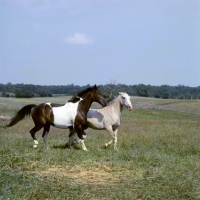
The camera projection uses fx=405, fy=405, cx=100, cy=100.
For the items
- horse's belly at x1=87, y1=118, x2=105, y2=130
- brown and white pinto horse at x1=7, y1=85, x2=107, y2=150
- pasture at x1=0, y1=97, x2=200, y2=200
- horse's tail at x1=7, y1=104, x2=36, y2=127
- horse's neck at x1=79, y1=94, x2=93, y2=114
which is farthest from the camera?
horse's tail at x1=7, y1=104, x2=36, y2=127

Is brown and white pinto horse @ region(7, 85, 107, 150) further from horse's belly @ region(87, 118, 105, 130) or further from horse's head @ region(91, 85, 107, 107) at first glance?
horse's belly @ region(87, 118, 105, 130)

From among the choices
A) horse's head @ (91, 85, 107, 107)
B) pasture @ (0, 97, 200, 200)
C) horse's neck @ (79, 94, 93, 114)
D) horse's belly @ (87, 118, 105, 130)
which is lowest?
pasture @ (0, 97, 200, 200)

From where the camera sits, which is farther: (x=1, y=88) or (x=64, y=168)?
(x=1, y=88)

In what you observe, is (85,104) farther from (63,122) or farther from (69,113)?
(63,122)

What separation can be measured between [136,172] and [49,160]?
6.58ft

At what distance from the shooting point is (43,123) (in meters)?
11.6

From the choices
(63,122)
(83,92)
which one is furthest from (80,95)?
(63,122)

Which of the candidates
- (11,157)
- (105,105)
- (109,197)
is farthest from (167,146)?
(109,197)

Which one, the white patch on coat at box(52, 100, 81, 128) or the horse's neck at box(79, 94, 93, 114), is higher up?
the horse's neck at box(79, 94, 93, 114)

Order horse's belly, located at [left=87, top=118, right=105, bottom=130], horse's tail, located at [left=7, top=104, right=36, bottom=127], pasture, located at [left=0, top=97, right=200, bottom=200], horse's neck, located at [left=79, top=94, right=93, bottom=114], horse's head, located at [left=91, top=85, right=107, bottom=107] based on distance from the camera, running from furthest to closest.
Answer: horse's tail, located at [left=7, top=104, right=36, bottom=127] → horse's belly, located at [left=87, top=118, right=105, bottom=130] → horse's head, located at [left=91, top=85, right=107, bottom=107] → horse's neck, located at [left=79, top=94, right=93, bottom=114] → pasture, located at [left=0, top=97, right=200, bottom=200]

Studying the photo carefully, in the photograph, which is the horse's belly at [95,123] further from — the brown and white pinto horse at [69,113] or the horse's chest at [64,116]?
the horse's chest at [64,116]

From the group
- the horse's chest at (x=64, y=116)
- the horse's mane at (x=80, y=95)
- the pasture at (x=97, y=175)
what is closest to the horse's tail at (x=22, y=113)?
the horse's chest at (x=64, y=116)

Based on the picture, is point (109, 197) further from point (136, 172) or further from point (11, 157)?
point (11, 157)

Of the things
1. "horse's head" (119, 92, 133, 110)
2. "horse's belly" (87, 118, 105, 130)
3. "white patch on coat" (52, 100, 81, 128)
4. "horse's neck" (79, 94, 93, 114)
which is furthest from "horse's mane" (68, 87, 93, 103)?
"horse's head" (119, 92, 133, 110)
